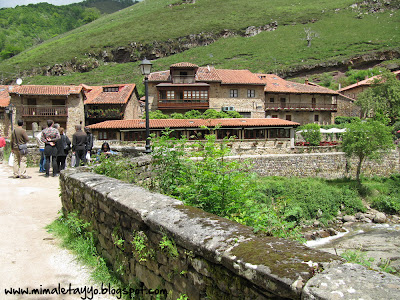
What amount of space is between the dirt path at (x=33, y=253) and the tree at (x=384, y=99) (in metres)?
43.8

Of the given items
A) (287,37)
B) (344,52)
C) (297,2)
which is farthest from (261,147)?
(297,2)

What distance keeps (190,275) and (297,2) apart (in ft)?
380

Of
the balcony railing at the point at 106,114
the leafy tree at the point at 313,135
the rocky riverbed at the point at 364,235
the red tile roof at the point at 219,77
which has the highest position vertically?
the red tile roof at the point at 219,77

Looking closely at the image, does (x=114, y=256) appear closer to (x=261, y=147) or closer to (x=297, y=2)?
(x=261, y=147)

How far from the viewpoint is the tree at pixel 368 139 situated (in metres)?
27.1

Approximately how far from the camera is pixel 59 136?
10.7 m

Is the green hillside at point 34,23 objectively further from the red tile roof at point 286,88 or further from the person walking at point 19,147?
the person walking at point 19,147

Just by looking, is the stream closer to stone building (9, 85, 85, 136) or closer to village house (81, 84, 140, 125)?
village house (81, 84, 140, 125)

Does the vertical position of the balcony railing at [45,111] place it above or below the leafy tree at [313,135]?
above

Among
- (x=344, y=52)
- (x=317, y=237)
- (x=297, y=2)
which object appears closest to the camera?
(x=317, y=237)

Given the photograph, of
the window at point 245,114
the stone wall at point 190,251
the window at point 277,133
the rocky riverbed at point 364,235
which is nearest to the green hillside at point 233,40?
the window at point 245,114

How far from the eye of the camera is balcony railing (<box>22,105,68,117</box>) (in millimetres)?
35719

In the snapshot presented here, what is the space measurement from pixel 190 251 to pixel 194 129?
87.1ft

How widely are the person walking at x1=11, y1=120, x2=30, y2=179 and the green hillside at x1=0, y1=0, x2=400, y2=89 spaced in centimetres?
5220
